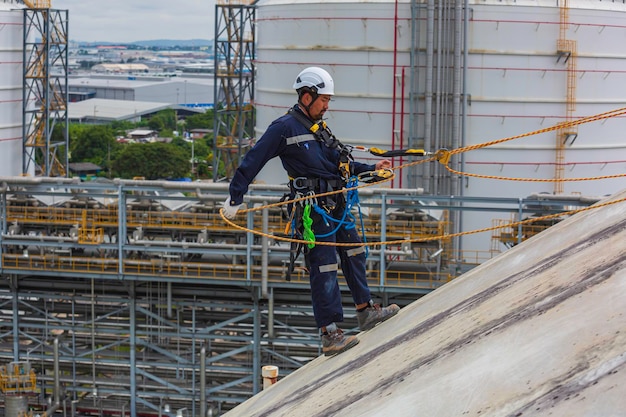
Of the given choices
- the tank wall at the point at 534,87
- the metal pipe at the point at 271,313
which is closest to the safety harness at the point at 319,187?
the metal pipe at the point at 271,313

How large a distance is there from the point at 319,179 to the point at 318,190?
80 millimetres

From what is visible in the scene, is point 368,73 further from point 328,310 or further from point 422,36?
point 328,310

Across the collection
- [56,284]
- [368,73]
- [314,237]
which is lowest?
[56,284]

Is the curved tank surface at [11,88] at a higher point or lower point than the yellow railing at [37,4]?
lower

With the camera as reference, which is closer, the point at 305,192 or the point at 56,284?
the point at 305,192

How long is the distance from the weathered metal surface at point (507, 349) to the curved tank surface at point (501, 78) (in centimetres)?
1306

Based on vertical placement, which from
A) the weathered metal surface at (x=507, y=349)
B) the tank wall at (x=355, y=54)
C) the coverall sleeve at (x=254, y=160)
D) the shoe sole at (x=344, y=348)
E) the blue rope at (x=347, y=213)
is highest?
the tank wall at (x=355, y=54)

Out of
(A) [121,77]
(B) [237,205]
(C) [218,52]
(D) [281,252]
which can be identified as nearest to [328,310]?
(B) [237,205]

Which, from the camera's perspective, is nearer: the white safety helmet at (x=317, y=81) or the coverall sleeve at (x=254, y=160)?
the coverall sleeve at (x=254, y=160)

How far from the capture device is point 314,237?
7523 millimetres

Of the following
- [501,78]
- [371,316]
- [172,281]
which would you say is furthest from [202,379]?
[371,316]

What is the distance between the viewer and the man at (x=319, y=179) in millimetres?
7387

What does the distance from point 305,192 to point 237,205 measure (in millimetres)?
558

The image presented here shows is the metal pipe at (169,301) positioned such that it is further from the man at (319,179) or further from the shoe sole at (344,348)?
the shoe sole at (344,348)
